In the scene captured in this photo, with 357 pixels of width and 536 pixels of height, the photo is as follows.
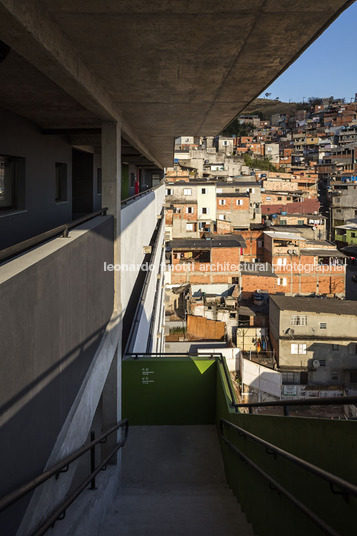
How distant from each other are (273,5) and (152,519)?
14.9 feet

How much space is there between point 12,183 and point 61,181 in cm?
228

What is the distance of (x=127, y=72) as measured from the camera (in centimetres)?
414

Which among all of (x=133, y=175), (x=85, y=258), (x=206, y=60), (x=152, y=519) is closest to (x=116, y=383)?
(x=152, y=519)

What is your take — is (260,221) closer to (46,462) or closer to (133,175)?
(133,175)

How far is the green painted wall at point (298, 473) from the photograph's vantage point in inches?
91.7

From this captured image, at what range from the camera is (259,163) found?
7625 centimetres

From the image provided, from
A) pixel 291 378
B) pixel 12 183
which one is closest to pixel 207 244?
pixel 291 378

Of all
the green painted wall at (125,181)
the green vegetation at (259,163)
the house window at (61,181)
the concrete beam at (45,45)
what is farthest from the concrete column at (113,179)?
the green vegetation at (259,163)

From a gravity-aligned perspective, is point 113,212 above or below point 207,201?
below

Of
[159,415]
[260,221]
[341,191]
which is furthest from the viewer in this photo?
[341,191]

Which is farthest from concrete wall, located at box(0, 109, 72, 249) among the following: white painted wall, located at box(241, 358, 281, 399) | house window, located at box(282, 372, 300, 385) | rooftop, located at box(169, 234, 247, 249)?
rooftop, located at box(169, 234, 247, 249)

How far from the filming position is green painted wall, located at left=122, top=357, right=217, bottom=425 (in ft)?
26.5

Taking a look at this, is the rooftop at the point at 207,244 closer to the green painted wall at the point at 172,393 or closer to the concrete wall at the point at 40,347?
the green painted wall at the point at 172,393

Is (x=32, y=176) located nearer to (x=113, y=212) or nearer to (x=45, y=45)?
(x=113, y=212)
